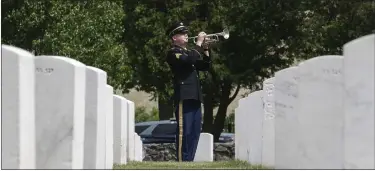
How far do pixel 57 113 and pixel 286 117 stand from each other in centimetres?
243

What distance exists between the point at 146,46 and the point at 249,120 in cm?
1612

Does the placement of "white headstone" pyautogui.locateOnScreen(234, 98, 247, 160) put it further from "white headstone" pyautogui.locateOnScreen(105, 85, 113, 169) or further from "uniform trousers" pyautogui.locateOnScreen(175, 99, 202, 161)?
"white headstone" pyautogui.locateOnScreen(105, 85, 113, 169)

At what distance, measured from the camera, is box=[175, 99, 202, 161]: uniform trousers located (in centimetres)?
1294

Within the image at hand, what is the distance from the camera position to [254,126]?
1248cm

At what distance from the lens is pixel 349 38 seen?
2519 centimetres

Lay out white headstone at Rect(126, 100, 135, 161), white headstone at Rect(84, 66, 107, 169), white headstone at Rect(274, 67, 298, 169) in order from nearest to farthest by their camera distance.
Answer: white headstone at Rect(84, 66, 107, 169) → white headstone at Rect(274, 67, 298, 169) → white headstone at Rect(126, 100, 135, 161)

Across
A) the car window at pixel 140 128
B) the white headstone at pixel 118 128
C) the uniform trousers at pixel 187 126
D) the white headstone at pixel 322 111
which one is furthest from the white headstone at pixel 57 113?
the car window at pixel 140 128

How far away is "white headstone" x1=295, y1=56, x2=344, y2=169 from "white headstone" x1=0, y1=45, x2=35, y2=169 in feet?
6.67

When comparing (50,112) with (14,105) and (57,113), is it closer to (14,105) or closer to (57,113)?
(57,113)

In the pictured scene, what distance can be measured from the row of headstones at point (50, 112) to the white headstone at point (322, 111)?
65.7 inches

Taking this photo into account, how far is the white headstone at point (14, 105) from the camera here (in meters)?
6.42

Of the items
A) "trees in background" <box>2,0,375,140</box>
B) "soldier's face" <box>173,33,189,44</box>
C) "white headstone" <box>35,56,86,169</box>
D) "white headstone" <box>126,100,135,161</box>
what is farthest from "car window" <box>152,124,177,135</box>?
"white headstone" <box>35,56,86,169</box>

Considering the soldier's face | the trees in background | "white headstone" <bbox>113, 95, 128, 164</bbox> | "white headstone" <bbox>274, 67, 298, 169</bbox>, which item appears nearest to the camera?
"white headstone" <bbox>274, 67, 298, 169</bbox>

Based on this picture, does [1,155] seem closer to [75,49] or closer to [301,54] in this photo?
[75,49]
